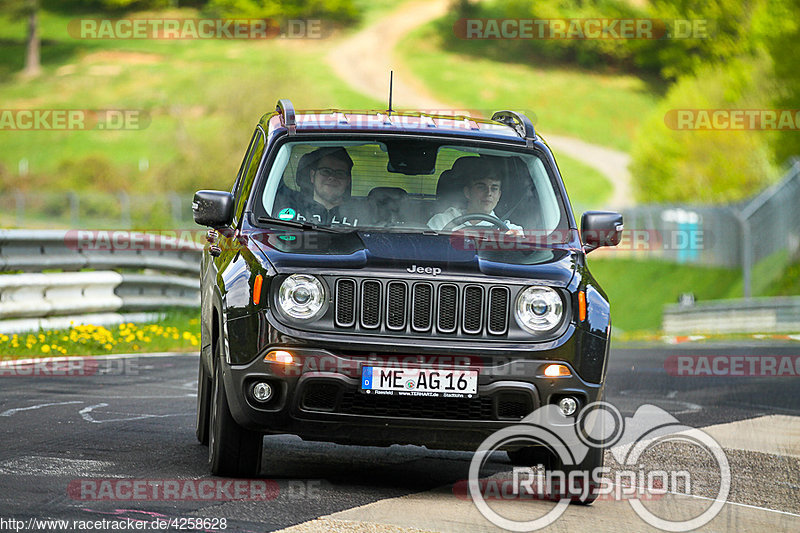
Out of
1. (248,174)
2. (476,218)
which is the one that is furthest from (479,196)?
(248,174)

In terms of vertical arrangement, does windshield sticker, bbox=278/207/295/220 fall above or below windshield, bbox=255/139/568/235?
below

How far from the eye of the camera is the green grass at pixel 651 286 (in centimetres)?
5103

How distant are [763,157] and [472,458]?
59.6 meters

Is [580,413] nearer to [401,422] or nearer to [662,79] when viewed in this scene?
[401,422]

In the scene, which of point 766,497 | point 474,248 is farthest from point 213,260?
point 766,497

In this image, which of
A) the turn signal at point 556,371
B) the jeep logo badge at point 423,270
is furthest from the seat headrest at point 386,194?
the turn signal at point 556,371

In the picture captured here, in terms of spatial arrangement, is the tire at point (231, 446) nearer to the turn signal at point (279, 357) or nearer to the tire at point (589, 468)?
the turn signal at point (279, 357)

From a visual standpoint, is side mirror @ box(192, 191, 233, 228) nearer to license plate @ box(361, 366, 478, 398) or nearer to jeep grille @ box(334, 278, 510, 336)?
jeep grille @ box(334, 278, 510, 336)

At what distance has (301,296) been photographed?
7.39m

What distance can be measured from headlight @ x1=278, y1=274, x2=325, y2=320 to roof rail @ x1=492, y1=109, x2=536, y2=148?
6.58ft

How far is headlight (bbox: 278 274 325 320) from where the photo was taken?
7371 millimetres

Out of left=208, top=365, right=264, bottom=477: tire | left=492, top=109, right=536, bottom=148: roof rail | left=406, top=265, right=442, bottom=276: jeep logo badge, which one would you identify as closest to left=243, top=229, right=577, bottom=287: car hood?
left=406, top=265, right=442, bottom=276: jeep logo badge

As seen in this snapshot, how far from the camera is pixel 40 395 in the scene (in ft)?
37.3

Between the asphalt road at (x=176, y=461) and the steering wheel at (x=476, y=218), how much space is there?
146 centimetres
